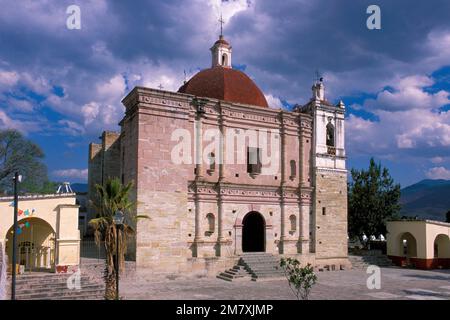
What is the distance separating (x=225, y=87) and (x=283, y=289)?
1403cm

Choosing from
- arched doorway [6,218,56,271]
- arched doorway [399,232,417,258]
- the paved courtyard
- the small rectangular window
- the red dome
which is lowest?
the paved courtyard

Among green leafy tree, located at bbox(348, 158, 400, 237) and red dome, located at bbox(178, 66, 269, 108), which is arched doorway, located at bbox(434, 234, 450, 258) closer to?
green leafy tree, located at bbox(348, 158, 400, 237)

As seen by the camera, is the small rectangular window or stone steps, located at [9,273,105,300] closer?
stone steps, located at [9,273,105,300]

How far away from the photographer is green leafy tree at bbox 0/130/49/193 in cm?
4544

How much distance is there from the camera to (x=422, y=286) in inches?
843

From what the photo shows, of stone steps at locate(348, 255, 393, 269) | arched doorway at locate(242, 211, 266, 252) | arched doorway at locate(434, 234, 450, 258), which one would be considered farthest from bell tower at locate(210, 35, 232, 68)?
arched doorway at locate(434, 234, 450, 258)

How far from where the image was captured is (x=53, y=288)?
17.0 metres

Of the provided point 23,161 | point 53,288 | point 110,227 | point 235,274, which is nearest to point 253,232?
point 235,274

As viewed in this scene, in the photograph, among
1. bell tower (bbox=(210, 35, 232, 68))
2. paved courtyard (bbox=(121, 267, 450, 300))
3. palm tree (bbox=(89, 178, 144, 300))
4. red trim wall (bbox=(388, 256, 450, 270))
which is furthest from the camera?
bell tower (bbox=(210, 35, 232, 68))

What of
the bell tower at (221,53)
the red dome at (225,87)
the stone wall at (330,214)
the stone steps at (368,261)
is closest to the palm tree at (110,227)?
the red dome at (225,87)

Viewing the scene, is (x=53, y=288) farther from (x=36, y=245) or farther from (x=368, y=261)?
(x=368, y=261)

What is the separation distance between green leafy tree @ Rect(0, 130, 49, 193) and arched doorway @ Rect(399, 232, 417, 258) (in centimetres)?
3854

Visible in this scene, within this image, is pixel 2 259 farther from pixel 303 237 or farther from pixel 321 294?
pixel 303 237
